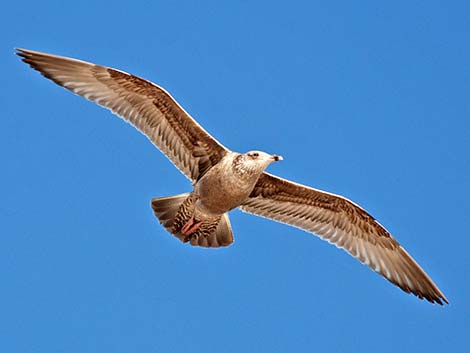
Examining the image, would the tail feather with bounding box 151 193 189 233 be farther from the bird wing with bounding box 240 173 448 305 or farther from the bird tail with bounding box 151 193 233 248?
the bird wing with bounding box 240 173 448 305

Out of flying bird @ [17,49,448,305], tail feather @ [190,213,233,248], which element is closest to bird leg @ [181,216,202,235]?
flying bird @ [17,49,448,305]

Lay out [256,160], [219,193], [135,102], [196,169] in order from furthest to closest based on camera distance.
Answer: [196,169], [135,102], [219,193], [256,160]

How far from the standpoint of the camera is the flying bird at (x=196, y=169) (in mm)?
14508

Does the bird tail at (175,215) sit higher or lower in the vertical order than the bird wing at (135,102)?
lower

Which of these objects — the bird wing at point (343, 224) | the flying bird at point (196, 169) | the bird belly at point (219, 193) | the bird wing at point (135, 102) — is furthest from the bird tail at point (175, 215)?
the bird wing at point (343, 224)

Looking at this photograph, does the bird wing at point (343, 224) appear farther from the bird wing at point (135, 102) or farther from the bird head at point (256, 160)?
the bird wing at point (135, 102)

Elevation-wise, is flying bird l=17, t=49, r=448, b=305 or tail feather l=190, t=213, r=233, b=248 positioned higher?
flying bird l=17, t=49, r=448, b=305

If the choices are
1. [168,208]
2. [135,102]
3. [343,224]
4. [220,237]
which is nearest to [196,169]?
[168,208]

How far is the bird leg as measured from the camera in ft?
49.4

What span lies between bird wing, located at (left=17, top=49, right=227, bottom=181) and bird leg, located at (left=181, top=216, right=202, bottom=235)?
2.41 ft

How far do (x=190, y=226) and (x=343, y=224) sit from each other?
8.55 feet

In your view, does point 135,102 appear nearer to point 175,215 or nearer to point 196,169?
point 196,169

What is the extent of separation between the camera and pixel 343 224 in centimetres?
1609

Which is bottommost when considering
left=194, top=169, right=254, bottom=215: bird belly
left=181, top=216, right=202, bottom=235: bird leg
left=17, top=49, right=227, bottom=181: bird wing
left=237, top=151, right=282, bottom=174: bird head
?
left=181, top=216, right=202, bottom=235: bird leg
